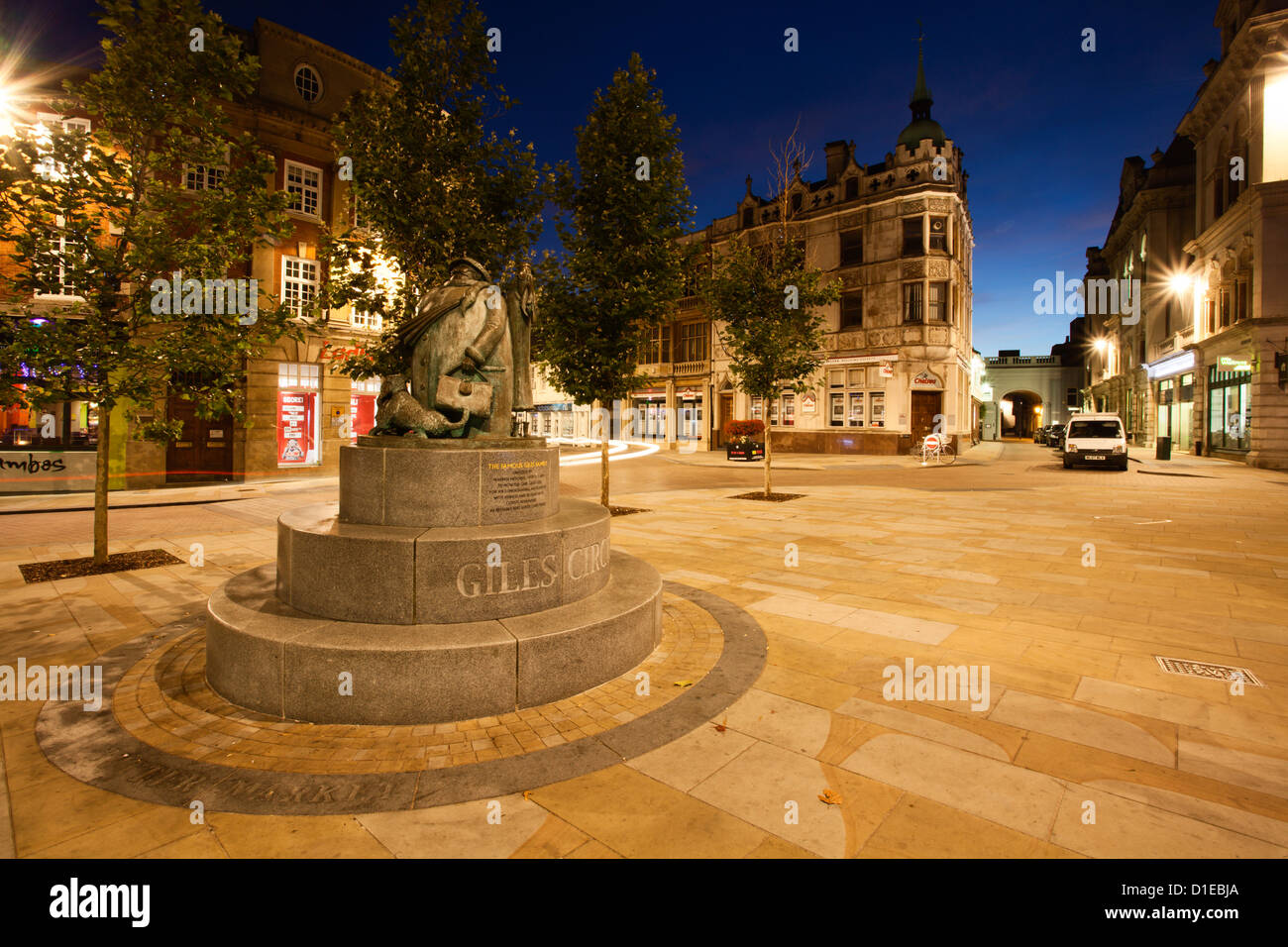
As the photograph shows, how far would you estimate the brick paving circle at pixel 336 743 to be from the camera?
3289 millimetres

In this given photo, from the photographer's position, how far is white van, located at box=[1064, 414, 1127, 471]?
2541 cm

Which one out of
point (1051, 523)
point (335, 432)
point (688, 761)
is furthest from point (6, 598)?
point (335, 432)

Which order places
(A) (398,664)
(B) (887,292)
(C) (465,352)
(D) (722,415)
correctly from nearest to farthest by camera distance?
(A) (398,664) → (C) (465,352) → (B) (887,292) → (D) (722,415)

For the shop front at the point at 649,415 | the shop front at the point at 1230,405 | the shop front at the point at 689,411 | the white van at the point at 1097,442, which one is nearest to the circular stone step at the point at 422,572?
the white van at the point at 1097,442

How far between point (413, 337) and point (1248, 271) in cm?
3530

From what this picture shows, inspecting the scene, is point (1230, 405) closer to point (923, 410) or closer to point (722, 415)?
point (923, 410)

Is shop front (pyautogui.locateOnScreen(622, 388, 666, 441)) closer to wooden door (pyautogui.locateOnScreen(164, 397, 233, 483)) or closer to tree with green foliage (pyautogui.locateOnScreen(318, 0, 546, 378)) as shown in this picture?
wooden door (pyautogui.locateOnScreen(164, 397, 233, 483))

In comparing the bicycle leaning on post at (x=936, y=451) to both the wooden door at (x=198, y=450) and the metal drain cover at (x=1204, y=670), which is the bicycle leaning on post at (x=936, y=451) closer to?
the metal drain cover at (x=1204, y=670)

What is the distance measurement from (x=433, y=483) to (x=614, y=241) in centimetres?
886

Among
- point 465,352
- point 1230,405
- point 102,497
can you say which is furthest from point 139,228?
point 1230,405

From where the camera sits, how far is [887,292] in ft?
120

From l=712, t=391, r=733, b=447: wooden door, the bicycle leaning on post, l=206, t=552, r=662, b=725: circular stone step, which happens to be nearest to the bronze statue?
l=206, t=552, r=662, b=725: circular stone step

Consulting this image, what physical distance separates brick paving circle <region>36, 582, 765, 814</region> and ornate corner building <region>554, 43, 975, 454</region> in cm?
2944

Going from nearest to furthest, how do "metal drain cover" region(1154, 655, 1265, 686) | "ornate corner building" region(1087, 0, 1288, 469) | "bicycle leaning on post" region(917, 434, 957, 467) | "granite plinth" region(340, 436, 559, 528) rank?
"metal drain cover" region(1154, 655, 1265, 686) → "granite plinth" region(340, 436, 559, 528) → "ornate corner building" region(1087, 0, 1288, 469) → "bicycle leaning on post" region(917, 434, 957, 467)
